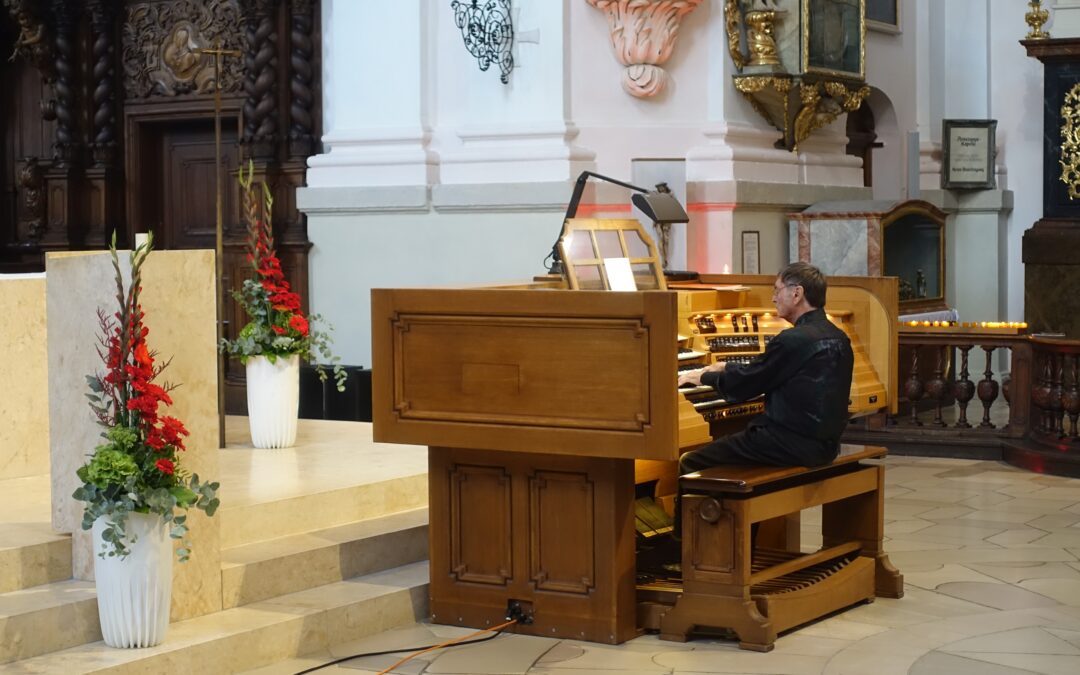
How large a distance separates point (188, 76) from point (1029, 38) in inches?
274

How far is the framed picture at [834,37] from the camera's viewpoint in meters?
11.8

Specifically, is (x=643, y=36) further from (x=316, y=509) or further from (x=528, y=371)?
(x=528, y=371)

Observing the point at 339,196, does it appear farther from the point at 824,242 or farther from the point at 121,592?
the point at 121,592

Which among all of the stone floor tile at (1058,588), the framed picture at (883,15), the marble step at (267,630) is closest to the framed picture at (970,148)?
the framed picture at (883,15)

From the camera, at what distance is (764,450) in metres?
6.29

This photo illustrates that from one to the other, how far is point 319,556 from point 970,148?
9.66m

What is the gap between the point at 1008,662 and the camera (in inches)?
225

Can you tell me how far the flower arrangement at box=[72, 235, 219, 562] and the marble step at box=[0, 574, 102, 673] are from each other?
360 millimetres

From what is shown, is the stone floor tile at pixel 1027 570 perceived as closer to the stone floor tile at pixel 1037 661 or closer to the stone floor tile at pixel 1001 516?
the stone floor tile at pixel 1001 516

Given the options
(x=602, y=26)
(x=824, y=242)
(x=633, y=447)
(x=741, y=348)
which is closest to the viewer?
(x=633, y=447)

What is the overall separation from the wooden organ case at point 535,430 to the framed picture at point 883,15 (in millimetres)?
8356

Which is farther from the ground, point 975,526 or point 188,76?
point 188,76

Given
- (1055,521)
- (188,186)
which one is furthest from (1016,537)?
(188,186)

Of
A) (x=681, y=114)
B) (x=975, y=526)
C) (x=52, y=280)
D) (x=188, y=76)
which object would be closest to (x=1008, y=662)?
(x=975, y=526)
